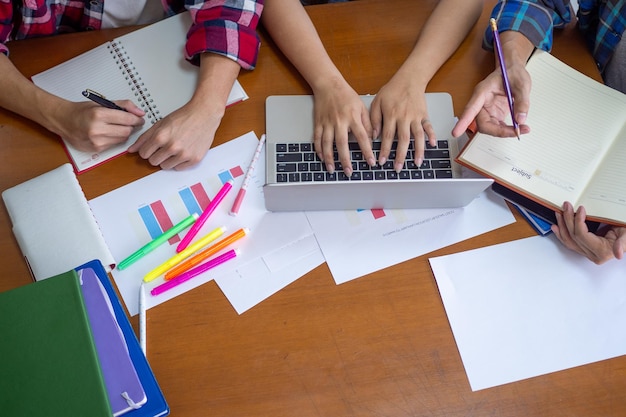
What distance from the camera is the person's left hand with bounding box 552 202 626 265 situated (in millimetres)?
712

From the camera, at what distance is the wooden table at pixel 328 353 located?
2.19ft

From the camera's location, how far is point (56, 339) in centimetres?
55

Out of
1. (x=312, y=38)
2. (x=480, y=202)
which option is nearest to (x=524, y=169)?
(x=480, y=202)

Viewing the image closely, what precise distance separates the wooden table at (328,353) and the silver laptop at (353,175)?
0.08m

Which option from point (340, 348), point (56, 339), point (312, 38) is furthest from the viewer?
point (312, 38)

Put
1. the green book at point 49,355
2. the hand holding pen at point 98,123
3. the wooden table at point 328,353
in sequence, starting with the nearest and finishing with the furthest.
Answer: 1. the green book at point 49,355
2. the wooden table at point 328,353
3. the hand holding pen at point 98,123

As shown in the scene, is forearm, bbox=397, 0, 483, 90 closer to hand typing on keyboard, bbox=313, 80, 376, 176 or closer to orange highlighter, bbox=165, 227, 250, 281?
hand typing on keyboard, bbox=313, 80, 376, 176

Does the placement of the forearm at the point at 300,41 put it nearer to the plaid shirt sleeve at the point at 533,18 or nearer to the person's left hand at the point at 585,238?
the plaid shirt sleeve at the point at 533,18

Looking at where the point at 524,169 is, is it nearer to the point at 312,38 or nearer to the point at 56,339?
the point at 312,38

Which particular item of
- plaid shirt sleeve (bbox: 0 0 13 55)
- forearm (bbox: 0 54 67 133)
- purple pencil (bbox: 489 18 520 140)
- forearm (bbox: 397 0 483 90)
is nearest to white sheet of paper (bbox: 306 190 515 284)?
purple pencil (bbox: 489 18 520 140)

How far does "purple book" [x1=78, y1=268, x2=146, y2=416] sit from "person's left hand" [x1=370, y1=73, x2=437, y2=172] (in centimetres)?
44

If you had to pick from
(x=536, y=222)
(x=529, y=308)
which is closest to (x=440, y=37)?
(x=536, y=222)

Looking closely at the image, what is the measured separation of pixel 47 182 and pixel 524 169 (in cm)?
73

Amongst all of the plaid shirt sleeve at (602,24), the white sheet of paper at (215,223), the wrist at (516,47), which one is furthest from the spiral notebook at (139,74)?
the plaid shirt sleeve at (602,24)
